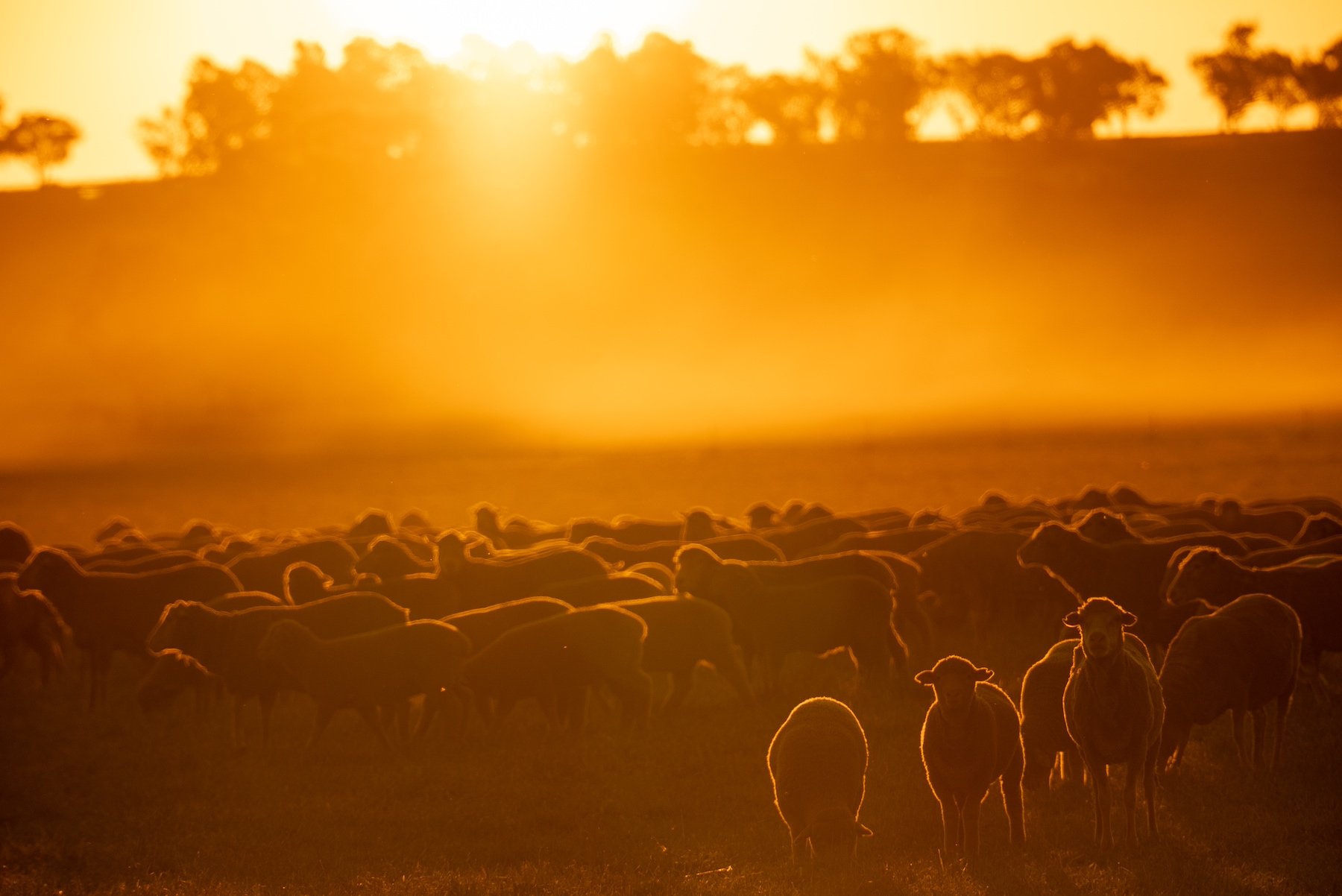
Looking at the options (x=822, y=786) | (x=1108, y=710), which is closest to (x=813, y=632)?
(x=822, y=786)

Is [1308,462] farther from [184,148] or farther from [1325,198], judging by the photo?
[184,148]

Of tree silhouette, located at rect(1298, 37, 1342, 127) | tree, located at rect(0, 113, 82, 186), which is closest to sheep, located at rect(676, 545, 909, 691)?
tree silhouette, located at rect(1298, 37, 1342, 127)

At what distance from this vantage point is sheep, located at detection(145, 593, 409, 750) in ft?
41.3

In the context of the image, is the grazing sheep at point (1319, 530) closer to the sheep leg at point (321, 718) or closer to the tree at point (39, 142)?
the sheep leg at point (321, 718)

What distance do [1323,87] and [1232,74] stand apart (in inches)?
230

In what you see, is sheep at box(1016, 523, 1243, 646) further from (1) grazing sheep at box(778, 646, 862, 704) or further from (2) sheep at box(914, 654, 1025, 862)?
(2) sheep at box(914, 654, 1025, 862)

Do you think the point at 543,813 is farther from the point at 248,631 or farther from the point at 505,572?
the point at 505,572

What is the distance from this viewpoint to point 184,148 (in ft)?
295

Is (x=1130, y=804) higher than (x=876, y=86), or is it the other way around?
(x=876, y=86)

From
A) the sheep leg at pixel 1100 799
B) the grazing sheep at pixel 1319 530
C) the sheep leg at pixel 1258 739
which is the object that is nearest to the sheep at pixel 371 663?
the sheep leg at pixel 1100 799

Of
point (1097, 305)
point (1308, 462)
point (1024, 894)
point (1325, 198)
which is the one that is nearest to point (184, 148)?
point (1097, 305)

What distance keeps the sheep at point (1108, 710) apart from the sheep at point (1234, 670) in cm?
110

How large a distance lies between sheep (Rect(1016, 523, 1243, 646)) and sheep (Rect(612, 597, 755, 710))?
9.71 ft

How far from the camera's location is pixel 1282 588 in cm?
1139
